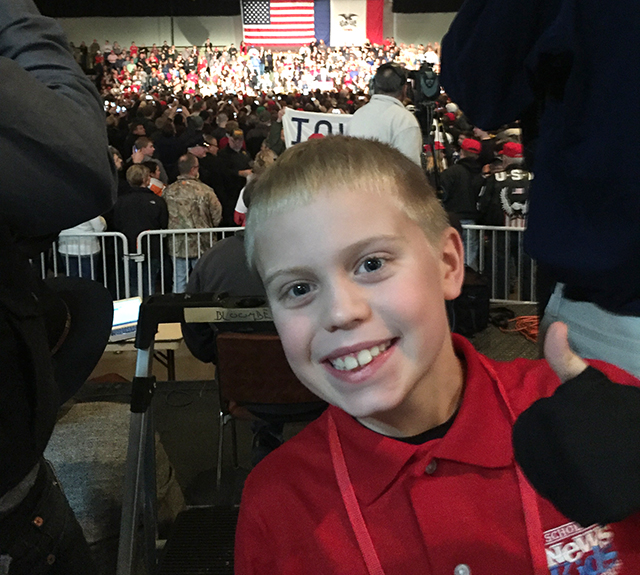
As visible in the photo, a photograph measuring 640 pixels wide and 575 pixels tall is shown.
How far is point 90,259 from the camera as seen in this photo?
17.5 feet

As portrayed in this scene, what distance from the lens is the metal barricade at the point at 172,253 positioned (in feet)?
17.6

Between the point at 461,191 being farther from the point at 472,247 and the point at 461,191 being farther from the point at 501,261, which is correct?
the point at 501,261

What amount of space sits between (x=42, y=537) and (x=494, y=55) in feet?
3.70

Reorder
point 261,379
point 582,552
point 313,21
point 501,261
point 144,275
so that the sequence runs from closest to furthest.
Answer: point 582,552 → point 261,379 → point 144,275 → point 501,261 → point 313,21

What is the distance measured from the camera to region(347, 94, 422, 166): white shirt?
370 centimetres

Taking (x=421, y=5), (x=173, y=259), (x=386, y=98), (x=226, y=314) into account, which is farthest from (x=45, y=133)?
(x=421, y=5)

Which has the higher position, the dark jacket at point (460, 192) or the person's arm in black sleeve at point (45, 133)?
the person's arm in black sleeve at point (45, 133)

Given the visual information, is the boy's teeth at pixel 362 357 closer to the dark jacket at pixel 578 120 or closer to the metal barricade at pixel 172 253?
the dark jacket at pixel 578 120

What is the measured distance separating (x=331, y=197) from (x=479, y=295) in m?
4.13

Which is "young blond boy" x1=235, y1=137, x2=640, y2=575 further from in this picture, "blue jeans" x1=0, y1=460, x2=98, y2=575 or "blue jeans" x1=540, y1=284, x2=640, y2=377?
"blue jeans" x1=0, y1=460, x2=98, y2=575

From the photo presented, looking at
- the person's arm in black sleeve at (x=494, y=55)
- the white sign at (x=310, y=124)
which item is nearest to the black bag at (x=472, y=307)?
the white sign at (x=310, y=124)

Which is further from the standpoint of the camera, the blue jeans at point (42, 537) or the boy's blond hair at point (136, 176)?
the boy's blond hair at point (136, 176)

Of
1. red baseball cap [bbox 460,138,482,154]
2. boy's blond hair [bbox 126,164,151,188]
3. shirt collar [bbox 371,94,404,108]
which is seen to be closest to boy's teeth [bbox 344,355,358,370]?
shirt collar [bbox 371,94,404,108]

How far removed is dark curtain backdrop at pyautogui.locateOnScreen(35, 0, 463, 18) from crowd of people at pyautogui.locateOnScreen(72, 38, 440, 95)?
1.09 metres
